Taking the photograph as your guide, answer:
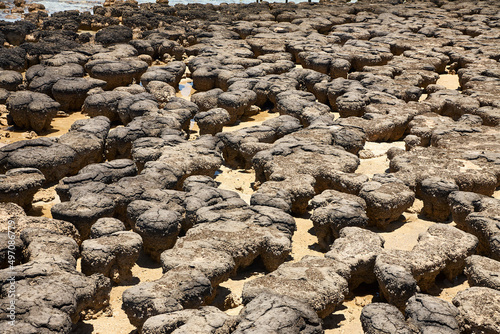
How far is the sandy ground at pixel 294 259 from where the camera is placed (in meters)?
5.23

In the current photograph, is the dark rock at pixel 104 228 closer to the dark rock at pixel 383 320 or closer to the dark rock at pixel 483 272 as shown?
the dark rock at pixel 383 320

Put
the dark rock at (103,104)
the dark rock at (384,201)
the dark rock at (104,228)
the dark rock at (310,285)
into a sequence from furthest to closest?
the dark rock at (103,104)
the dark rock at (384,201)
the dark rock at (104,228)
the dark rock at (310,285)

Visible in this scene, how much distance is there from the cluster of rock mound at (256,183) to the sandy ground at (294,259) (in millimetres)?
139

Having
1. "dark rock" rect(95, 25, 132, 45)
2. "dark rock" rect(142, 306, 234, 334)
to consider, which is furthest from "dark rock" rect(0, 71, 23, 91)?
"dark rock" rect(142, 306, 234, 334)

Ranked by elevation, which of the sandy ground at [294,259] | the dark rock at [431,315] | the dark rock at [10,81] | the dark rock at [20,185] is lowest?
the sandy ground at [294,259]

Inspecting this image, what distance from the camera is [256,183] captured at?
8125mm

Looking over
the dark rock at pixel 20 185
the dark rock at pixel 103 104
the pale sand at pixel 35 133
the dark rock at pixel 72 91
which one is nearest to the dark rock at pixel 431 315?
the dark rock at pixel 20 185

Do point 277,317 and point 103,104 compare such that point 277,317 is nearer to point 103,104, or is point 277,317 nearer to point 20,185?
point 20,185

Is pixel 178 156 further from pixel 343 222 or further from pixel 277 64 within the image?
pixel 277 64

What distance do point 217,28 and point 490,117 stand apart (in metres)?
10.4

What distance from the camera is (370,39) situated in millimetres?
16078

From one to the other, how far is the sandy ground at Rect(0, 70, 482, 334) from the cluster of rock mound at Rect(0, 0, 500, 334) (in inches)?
5.5

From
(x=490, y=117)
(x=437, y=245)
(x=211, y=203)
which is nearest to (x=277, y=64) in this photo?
(x=490, y=117)

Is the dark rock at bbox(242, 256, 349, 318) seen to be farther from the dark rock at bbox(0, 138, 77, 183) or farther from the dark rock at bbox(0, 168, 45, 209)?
the dark rock at bbox(0, 138, 77, 183)
